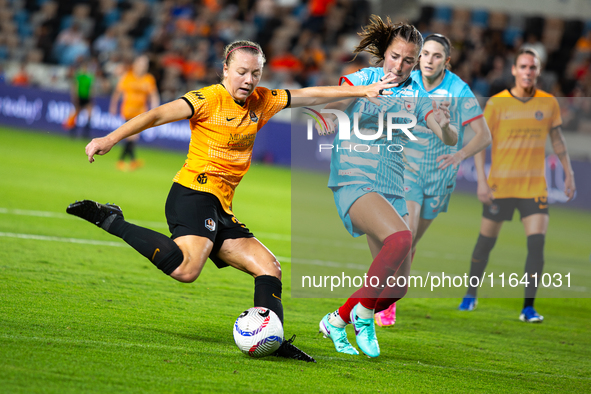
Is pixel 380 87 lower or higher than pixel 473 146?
higher

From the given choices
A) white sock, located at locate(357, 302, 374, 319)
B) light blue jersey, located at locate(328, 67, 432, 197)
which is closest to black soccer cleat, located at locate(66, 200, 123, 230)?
light blue jersey, located at locate(328, 67, 432, 197)

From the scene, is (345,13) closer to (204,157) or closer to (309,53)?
(309,53)

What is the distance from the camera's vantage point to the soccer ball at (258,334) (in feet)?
13.6

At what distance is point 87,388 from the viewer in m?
3.24

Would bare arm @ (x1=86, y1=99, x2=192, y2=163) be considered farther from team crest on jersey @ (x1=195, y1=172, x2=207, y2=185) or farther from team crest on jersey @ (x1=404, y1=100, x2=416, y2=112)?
team crest on jersey @ (x1=404, y1=100, x2=416, y2=112)

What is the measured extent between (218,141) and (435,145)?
209 cm

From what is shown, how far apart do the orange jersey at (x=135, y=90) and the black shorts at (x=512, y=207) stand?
33.6 feet

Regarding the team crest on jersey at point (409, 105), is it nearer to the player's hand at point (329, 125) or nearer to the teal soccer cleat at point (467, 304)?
the player's hand at point (329, 125)

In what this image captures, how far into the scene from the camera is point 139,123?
13.3 feet

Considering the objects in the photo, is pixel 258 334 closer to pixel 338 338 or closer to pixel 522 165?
pixel 338 338

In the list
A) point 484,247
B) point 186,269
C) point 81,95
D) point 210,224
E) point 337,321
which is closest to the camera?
point 186,269

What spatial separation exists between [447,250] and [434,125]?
4.59 meters

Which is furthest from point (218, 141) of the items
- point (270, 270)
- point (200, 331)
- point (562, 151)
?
point (562, 151)

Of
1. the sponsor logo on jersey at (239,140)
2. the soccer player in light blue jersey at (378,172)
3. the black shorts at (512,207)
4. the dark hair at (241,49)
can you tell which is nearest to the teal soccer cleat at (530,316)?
the black shorts at (512,207)
